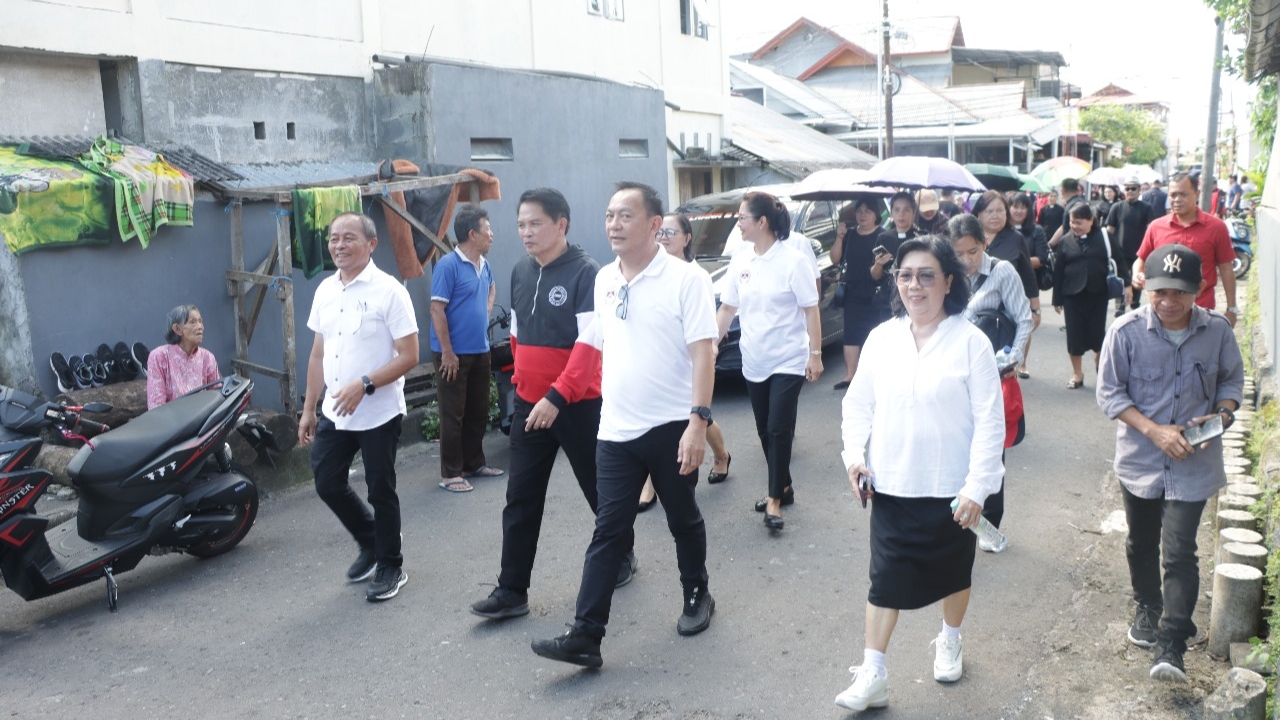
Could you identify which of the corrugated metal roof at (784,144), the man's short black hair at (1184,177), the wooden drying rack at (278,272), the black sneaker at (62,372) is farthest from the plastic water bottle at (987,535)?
the corrugated metal roof at (784,144)

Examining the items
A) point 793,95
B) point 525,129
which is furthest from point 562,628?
point 793,95

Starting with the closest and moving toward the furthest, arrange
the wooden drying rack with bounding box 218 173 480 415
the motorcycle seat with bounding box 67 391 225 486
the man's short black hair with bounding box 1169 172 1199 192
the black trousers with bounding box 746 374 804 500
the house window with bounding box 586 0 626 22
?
the motorcycle seat with bounding box 67 391 225 486
the black trousers with bounding box 746 374 804 500
the man's short black hair with bounding box 1169 172 1199 192
the wooden drying rack with bounding box 218 173 480 415
the house window with bounding box 586 0 626 22

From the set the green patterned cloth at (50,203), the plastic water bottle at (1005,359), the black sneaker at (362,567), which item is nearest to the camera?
the plastic water bottle at (1005,359)

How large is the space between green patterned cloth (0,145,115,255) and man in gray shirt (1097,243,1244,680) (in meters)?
6.60

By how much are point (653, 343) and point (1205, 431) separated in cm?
211

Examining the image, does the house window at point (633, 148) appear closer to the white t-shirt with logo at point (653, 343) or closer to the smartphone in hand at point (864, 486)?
the white t-shirt with logo at point (653, 343)

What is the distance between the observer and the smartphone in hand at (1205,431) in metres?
4.04

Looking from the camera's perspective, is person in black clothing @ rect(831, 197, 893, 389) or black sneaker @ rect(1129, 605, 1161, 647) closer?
black sneaker @ rect(1129, 605, 1161, 647)

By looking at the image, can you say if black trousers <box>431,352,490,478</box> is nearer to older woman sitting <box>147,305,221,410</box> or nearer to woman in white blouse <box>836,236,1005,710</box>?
older woman sitting <box>147,305,221,410</box>

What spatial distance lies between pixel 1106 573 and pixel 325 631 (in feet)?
12.5

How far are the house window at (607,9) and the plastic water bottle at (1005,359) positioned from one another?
1036 cm

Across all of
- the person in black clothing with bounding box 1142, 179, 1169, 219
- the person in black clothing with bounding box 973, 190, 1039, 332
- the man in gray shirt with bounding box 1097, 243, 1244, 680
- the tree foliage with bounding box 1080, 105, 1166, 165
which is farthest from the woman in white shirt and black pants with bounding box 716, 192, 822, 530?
the tree foliage with bounding box 1080, 105, 1166, 165

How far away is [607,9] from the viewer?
15141mm

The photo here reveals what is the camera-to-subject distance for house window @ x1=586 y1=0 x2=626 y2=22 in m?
14.5
